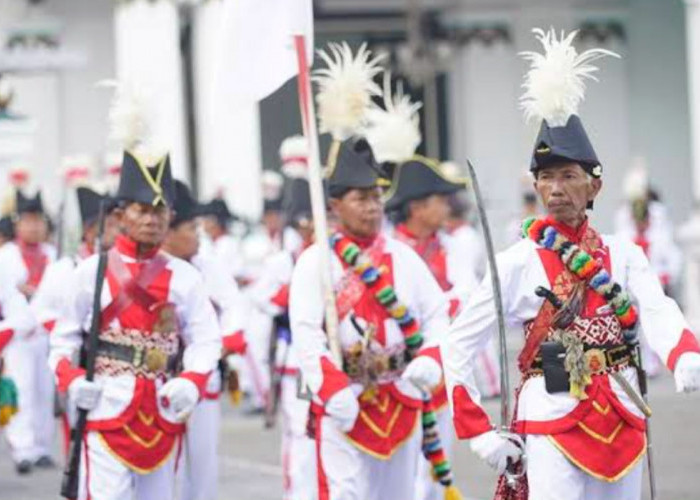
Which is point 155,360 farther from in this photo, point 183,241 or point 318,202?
point 183,241

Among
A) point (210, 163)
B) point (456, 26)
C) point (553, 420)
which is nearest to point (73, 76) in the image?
point (210, 163)

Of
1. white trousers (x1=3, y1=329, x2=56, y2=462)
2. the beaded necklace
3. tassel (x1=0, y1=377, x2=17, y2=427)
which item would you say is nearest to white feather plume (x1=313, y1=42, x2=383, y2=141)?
the beaded necklace

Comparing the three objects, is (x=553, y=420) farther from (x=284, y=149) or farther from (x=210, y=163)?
(x=210, y=163)

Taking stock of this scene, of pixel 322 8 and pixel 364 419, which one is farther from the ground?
pixel 322 8

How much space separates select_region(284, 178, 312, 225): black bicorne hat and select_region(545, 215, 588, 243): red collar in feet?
21.3

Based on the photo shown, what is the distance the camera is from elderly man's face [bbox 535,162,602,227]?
888cm

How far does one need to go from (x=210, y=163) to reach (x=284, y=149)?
26.8 feet

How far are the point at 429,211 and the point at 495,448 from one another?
19.7 ft

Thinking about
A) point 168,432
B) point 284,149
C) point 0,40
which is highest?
point 0,40

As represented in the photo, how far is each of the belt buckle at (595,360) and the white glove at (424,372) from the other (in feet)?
5.96

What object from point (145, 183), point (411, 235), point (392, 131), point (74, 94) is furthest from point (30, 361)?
point (74, 94)

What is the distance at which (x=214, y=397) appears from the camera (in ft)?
41.4

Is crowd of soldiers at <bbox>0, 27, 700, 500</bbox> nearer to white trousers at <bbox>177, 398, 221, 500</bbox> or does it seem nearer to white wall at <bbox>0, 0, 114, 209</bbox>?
white trousers at <bbox>177, 398, 221, 500</bbox>

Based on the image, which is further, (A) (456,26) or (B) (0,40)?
(A) (456,26)
